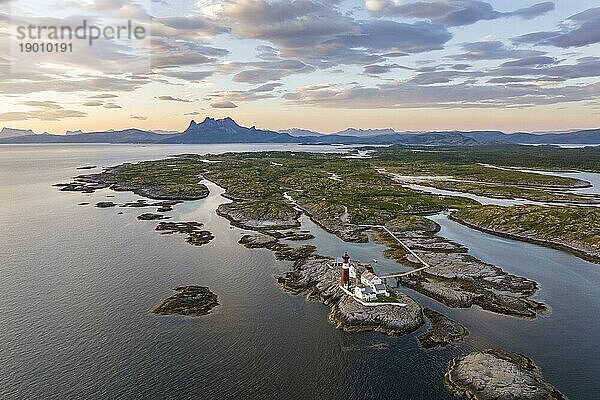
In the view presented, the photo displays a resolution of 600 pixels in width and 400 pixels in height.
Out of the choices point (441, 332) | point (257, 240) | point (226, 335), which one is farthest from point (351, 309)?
point (257, 240)

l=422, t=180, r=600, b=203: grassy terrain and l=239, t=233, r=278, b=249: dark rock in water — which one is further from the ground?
l=422, t=180, r=600, b=203: grassy terrain

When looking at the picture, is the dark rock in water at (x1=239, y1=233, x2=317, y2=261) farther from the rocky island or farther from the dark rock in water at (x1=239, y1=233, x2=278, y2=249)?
the rocky island

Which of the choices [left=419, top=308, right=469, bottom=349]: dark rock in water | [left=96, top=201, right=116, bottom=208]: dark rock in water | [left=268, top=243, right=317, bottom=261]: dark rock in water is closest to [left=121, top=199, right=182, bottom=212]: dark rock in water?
[left=96, top=201, right=116, bottom=208]: dark rock in water

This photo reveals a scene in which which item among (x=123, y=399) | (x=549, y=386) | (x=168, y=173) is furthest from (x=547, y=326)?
(x=168, y=173)

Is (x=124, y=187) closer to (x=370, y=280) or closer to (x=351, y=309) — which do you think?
(x=370, y=280)

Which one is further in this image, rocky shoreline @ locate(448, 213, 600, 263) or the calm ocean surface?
rocky shoreline @ locate(448, 213, 600, 263)

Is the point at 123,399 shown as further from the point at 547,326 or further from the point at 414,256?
the point at 414,256

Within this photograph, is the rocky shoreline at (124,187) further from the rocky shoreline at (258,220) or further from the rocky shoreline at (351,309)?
the rocky shoreline at (351,309)
